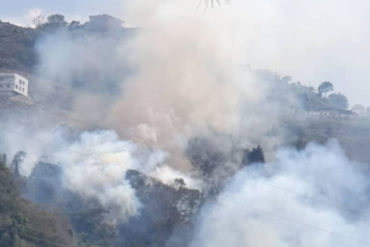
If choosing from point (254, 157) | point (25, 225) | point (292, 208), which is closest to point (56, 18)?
point (254, 157)

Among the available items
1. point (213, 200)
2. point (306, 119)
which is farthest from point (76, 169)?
point (306, 119)

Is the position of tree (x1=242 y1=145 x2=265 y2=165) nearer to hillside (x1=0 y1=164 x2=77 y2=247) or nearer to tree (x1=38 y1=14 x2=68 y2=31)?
hillside (x1=0 y1=164 x2=77 y2=247)

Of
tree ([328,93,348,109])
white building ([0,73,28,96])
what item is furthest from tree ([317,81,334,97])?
white building ([0,73,28,96])

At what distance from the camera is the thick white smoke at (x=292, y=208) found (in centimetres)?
6378

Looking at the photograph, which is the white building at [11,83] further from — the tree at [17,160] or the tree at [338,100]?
the tree at [338,100]

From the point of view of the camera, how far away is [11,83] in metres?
106

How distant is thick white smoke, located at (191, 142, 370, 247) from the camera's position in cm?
6378

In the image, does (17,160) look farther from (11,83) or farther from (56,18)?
(56,18)

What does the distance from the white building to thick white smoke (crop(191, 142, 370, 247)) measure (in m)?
35.5

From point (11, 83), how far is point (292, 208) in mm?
49545

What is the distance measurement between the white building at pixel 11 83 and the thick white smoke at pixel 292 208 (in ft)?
116

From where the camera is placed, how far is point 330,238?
206 feet

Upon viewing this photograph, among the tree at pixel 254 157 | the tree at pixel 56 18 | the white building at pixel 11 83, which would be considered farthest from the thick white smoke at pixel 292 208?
the tree at pixel 56 18

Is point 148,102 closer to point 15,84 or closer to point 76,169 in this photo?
point 15,84
